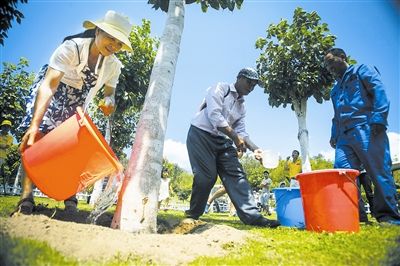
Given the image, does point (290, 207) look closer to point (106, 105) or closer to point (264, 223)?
point (264, 223)

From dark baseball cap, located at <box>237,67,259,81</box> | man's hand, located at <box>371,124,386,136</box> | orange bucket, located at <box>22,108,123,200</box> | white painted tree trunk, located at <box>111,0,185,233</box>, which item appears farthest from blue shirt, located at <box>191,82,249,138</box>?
orange bucket, located at <box>22,108,123,200</box>

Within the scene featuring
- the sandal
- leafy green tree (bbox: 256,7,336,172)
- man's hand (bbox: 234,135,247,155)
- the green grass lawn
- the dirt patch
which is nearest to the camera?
the green grass lawn

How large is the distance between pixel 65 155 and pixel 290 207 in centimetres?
301

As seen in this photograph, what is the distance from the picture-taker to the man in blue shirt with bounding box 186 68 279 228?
10.8ft

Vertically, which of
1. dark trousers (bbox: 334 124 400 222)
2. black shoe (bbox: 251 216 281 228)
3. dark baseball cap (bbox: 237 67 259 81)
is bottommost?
black shoe (bbox: 251 216 281 228)

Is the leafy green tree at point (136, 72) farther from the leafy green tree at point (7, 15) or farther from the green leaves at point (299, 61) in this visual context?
the leafy green tree at point (7, 15)

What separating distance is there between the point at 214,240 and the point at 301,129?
31.1ft

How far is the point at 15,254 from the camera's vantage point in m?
1.16

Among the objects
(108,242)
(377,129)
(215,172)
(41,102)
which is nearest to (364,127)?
(377,129)

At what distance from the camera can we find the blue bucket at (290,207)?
382 cm

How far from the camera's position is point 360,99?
324 cm

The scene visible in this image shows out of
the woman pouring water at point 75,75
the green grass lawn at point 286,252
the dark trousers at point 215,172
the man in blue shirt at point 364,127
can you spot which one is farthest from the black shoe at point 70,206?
the man in blue shirt at point 364,127

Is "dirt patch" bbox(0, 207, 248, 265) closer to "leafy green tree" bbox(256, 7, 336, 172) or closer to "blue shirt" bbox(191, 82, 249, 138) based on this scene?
"blue shirt" bbox(191, 82, 249, 138)

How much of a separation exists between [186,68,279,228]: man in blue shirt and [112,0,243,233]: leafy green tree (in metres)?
0.75
